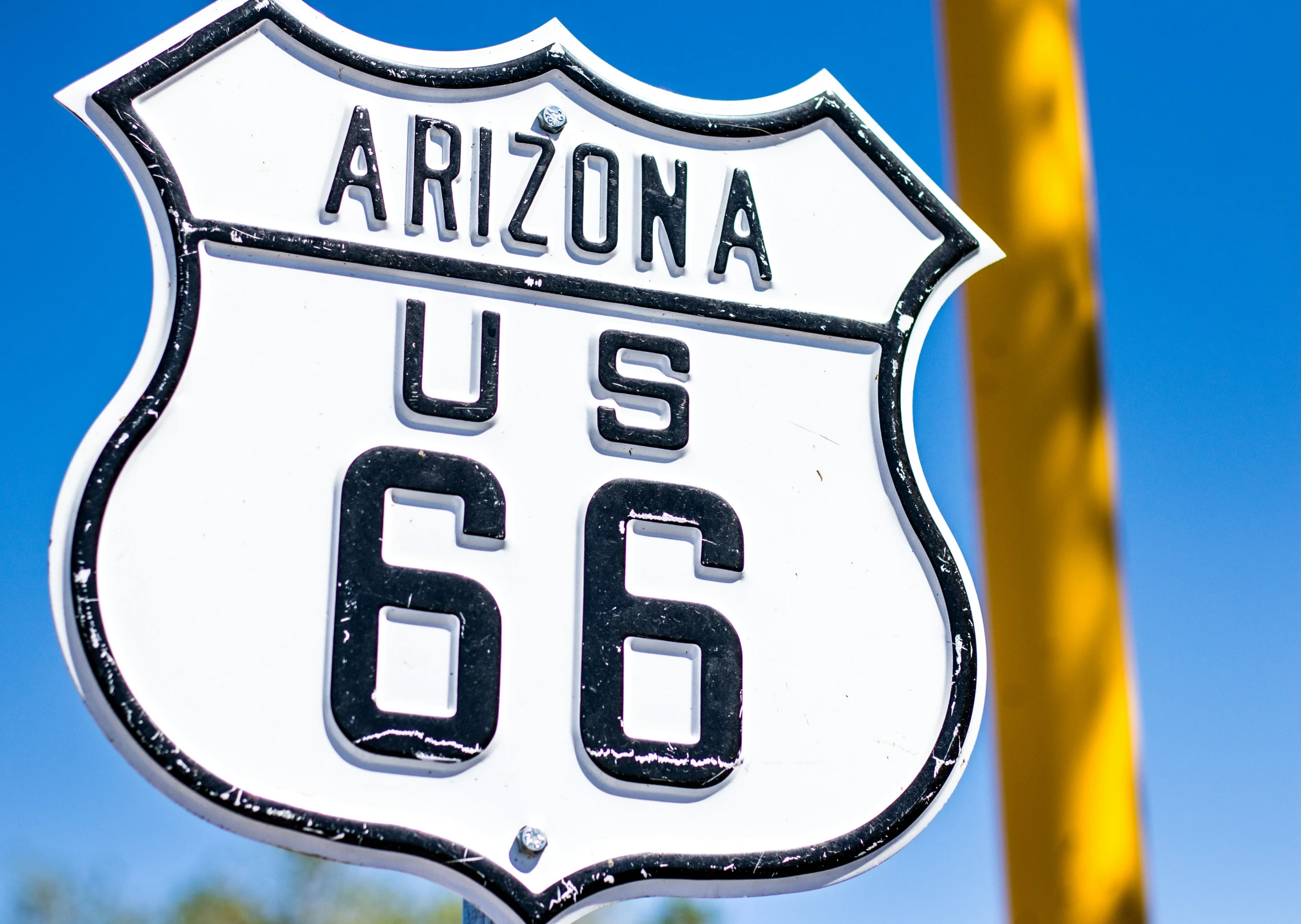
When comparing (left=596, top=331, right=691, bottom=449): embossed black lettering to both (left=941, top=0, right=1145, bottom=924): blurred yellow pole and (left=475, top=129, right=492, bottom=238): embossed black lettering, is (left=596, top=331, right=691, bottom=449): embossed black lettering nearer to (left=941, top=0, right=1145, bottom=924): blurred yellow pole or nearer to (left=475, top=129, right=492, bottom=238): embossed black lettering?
(left=475, top=129, right=492, bottom=238): embossed black lettering

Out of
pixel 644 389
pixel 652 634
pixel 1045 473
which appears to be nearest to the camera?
pixel 1045 473

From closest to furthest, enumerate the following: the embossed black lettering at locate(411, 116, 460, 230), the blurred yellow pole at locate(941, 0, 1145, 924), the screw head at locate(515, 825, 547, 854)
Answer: the blurred yellow pole at locate(941, 0, 1145, 924) → the screw head at locate(515, 825, 547, 854) → the embossed black lettering at locate(411, 116, 460, 230)

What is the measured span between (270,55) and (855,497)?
946mm

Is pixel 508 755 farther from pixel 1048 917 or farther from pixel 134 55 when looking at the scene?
pixel 134 55

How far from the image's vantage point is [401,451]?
174 cm

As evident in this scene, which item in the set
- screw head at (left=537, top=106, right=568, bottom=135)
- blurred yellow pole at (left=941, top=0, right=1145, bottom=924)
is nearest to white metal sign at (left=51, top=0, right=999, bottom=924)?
screw head at (left=537, top=106, right=568, bottom=135)

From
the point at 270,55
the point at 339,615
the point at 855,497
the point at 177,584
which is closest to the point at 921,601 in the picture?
the point at 855,497

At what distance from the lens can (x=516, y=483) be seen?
1781mm

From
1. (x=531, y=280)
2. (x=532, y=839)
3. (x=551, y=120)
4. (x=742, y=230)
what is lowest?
(x=532, y=839)

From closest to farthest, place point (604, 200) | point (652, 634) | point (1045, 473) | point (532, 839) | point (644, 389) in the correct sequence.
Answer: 1. point (1045, 473)
2. point (532, 839)
3. point (652, 634)
4. point (644, 389)
5. point (604, 200)

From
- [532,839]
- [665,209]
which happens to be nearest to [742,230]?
[665,209]

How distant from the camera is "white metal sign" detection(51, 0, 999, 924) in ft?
5.23

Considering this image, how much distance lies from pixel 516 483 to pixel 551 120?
53 cm

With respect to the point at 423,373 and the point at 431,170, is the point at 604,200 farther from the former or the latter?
the point at 423,373
